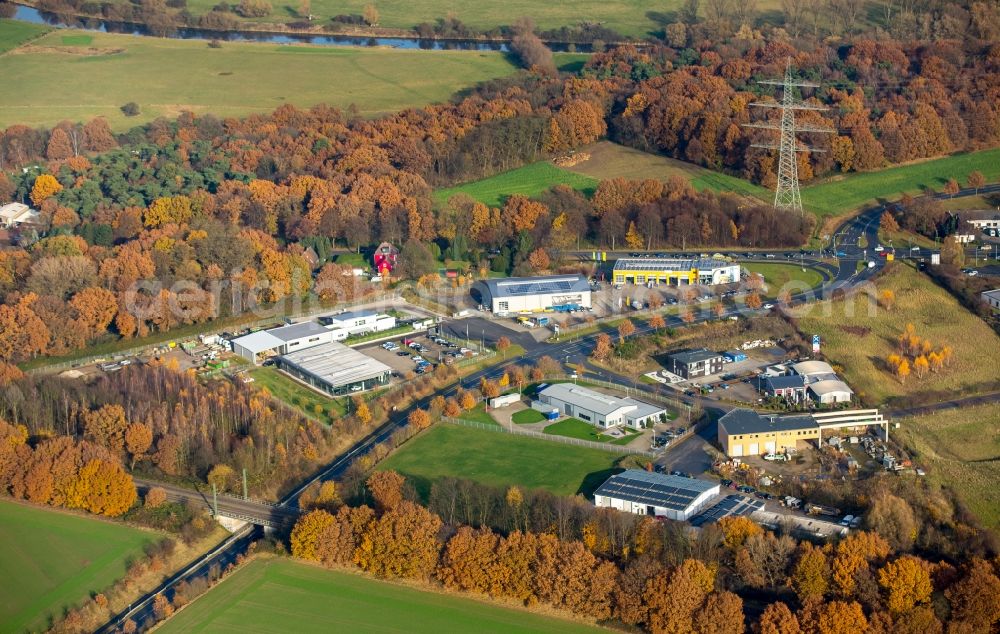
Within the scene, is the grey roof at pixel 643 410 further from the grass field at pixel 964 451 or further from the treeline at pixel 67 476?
the treeline at pixel 67 476

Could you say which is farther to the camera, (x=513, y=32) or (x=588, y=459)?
(x=513, y=32)

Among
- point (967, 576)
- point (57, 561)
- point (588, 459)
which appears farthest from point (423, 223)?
point (967, 576)

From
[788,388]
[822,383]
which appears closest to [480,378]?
[788,388]

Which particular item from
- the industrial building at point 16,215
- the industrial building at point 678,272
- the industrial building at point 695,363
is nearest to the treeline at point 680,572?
the industrial building at point 695,363

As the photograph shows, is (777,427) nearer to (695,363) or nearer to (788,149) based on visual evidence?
(695,363)

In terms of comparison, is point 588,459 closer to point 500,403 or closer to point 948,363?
point 500,403
